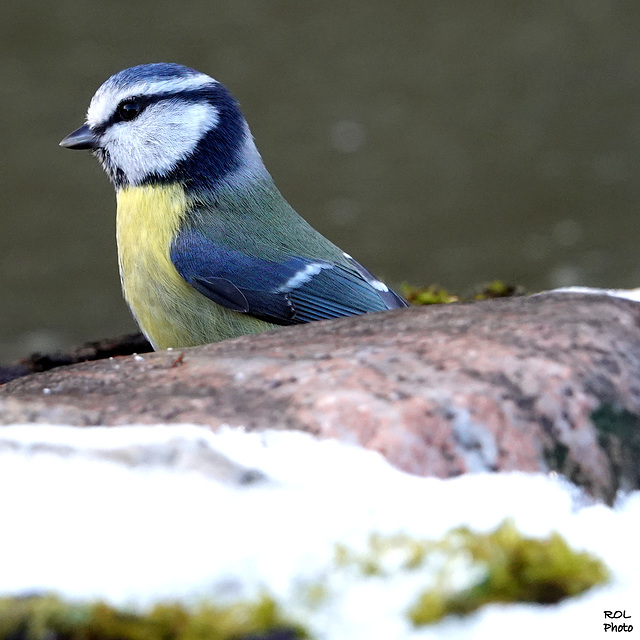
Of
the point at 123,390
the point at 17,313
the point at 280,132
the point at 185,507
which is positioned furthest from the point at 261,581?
the point at 280,132

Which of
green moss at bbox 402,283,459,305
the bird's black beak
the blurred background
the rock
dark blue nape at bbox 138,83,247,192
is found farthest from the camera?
the blurred background

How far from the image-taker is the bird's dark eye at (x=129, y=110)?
7.73 feet

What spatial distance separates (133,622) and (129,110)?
1632 millimetres

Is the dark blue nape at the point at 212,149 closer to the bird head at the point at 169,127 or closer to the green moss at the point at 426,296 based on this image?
the bird head at the point at 169,127

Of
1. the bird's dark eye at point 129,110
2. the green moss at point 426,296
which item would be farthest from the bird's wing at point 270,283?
the green moss at point 426,296

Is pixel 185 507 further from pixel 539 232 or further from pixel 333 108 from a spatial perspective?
pixel 333 108

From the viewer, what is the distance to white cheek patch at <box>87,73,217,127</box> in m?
2.34

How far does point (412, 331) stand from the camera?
5.04ft

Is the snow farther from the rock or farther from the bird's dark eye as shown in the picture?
the bird's dark eye

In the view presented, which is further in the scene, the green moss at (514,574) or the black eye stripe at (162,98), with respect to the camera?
the black eye stripe at (162,98)

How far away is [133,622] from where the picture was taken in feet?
3.37

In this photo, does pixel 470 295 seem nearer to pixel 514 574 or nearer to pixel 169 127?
pixel 169 127

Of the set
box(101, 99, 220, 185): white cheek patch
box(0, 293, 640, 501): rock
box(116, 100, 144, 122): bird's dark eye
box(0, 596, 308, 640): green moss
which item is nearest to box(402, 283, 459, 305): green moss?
box(101, 99, 220, 185): white cheek patch

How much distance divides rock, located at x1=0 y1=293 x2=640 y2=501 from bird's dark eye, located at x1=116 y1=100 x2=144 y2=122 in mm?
1009
